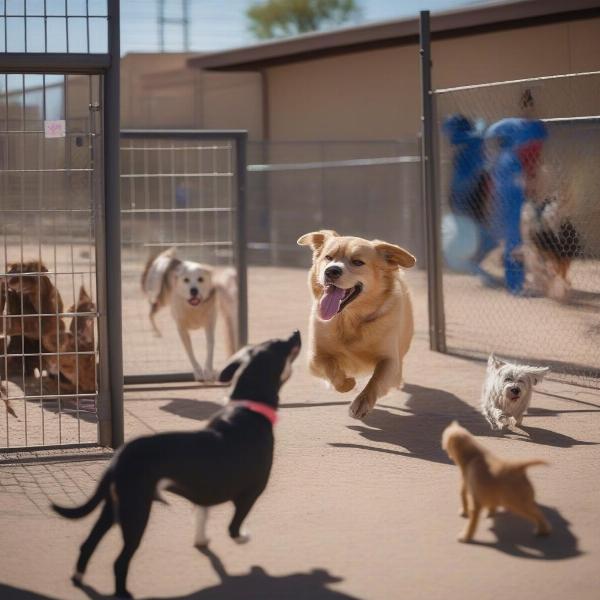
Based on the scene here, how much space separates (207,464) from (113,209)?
230 centimetres

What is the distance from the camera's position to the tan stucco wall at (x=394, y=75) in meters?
16.4

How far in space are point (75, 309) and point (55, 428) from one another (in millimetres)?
828

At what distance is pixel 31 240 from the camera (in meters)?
14.3

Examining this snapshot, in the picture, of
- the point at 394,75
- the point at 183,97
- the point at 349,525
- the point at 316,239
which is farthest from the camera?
the point at 183,97

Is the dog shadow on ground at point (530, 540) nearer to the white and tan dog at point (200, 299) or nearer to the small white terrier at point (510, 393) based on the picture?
the small white terrier at point (510, 393)

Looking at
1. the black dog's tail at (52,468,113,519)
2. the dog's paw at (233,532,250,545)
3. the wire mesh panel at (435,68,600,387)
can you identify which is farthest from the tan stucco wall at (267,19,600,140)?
the black dog's tail at (52,468,113,519)

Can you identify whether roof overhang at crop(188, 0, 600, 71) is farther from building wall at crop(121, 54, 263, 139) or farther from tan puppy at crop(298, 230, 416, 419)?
tan puppy at crop(298, 230, 416, 419)

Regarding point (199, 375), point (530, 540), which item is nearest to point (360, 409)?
point (199, 375)

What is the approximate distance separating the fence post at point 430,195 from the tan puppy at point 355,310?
2.07 m

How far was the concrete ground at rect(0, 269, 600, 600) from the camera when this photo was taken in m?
4.07

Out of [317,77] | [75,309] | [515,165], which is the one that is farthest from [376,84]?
[75,309]

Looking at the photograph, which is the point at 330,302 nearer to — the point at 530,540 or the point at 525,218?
the point at 530,540

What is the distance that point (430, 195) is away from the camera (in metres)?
9.61

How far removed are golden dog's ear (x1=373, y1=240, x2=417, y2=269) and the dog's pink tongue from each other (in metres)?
0.36
